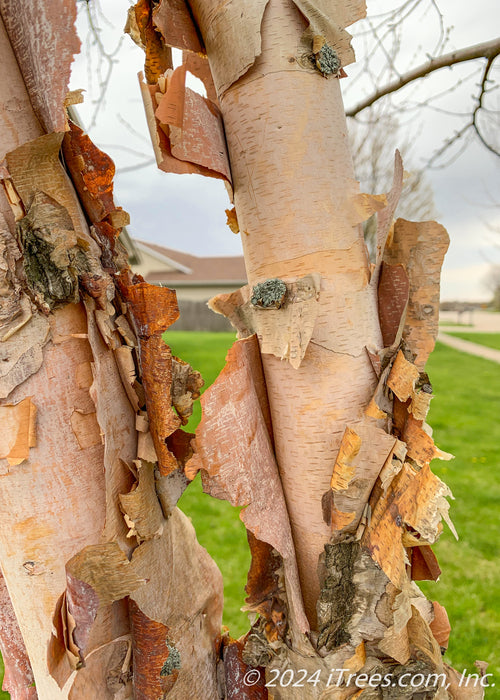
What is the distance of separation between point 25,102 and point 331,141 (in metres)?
0.49

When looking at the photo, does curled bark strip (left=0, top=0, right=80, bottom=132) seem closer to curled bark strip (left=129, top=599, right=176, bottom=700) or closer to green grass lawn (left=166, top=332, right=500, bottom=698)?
curled bark strip (left=129, top=599, right=176, bottom=700)

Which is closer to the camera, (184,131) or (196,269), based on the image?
(184,131)

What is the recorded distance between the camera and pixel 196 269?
18344mm

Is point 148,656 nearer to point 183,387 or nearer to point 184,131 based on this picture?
point 183,387

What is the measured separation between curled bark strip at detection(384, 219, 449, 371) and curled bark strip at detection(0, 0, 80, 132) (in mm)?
594

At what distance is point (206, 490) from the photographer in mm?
811

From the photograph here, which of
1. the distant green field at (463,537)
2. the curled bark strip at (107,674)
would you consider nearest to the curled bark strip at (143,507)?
the curled bark strip at (107,674)

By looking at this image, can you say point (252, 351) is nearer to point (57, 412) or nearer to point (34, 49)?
point (57, 412)

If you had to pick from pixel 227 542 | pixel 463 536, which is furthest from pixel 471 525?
pixel 227 542

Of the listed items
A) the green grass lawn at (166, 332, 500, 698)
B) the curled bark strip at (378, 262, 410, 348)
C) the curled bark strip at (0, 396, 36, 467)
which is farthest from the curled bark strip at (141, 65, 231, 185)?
the green grass lawn at (166, 332, 500, 698)

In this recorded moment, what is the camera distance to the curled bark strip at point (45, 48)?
27.4 inches

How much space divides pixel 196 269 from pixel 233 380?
1794 cm

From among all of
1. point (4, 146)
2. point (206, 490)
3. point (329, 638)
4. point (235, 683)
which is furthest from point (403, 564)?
point (4, 146)

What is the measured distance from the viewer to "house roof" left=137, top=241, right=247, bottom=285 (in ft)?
53.5
